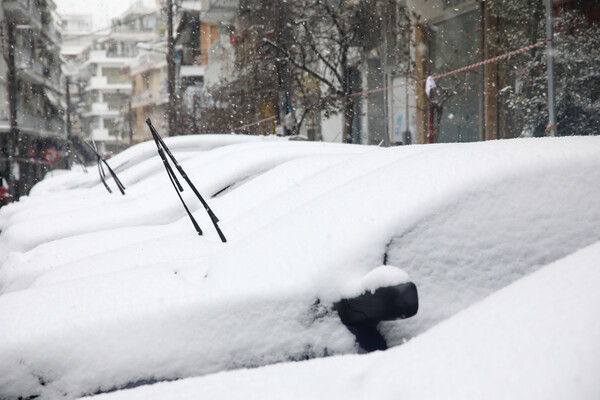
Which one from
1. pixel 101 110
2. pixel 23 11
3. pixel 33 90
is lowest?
pixel 33 90

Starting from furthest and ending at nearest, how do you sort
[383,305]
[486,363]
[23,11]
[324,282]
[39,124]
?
[39,124] < [23,11] < [324,282] < [383,305] < [486,363]

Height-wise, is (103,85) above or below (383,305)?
above

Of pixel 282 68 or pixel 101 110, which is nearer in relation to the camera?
pixel 282 68

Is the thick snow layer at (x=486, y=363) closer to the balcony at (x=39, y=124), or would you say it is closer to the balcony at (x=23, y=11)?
the balcony at (x=39, y=124)

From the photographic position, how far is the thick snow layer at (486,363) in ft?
4.67

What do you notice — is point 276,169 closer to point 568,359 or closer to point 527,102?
point 568,359

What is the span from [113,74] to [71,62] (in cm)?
1212

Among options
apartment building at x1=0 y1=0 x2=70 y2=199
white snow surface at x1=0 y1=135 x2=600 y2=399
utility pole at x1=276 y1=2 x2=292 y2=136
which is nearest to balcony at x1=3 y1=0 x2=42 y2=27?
apartment building at x1=0 y1=0 x2=70 y2=199

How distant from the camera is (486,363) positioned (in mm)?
1511

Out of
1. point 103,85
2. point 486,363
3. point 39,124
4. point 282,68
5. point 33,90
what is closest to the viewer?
point 486,363

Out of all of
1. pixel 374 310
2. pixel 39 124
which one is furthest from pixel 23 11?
pixel 374 310

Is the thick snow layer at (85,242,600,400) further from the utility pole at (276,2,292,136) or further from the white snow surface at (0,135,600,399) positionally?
the utility pole at (276,2,292,136)

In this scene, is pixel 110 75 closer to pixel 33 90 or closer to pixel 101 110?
pixel 101 110

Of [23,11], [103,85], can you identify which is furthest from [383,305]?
[103,85]
